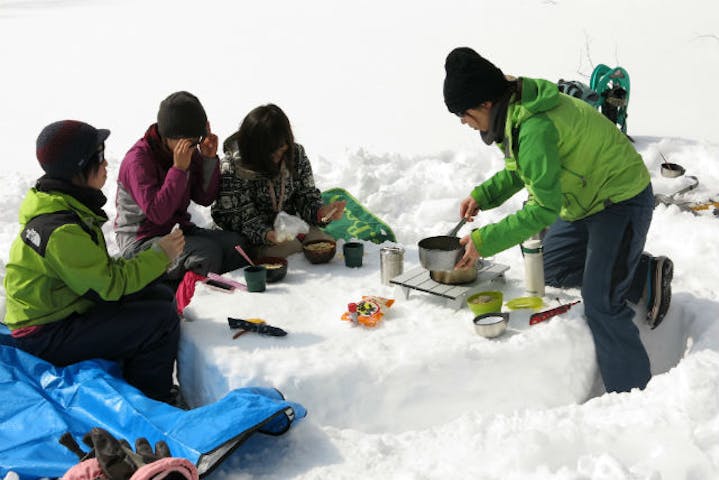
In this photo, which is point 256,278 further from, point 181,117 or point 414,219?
point 414,219

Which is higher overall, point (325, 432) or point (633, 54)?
point (633, 54)

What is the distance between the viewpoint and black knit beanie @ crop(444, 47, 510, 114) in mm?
2961

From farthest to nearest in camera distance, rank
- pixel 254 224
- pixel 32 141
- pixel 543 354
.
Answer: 1. pixel 32 141
2. pixel 254 224
3. pixel 543 354

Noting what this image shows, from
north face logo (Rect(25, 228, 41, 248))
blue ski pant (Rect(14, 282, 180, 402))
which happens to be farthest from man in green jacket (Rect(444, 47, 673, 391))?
north face logo (Rect(25, 228, 41, 248))

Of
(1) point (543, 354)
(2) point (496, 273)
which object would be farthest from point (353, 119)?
(1) point (543, 354)

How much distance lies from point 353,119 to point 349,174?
9.33 ft

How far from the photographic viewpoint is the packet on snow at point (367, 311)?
3.48 metres

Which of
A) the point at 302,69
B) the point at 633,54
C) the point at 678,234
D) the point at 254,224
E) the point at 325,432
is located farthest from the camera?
the point at 302,69

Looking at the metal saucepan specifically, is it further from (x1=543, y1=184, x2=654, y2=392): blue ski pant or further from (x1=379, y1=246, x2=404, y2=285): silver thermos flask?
(x1=543, y1=184, x2=654, y2=392): blue ski pant

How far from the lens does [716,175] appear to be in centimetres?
645

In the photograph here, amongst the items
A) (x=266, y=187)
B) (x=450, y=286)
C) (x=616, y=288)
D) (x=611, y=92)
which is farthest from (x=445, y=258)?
(x=611, y=92)

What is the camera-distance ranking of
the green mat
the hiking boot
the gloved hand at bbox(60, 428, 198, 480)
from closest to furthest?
the gloved hand at bbox(60, 428, 198, 480)
the hiking boot
the green mat

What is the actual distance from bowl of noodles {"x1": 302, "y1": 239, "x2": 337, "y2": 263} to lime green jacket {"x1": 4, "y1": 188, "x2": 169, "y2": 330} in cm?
132

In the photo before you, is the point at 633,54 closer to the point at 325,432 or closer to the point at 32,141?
the point at 32,141
